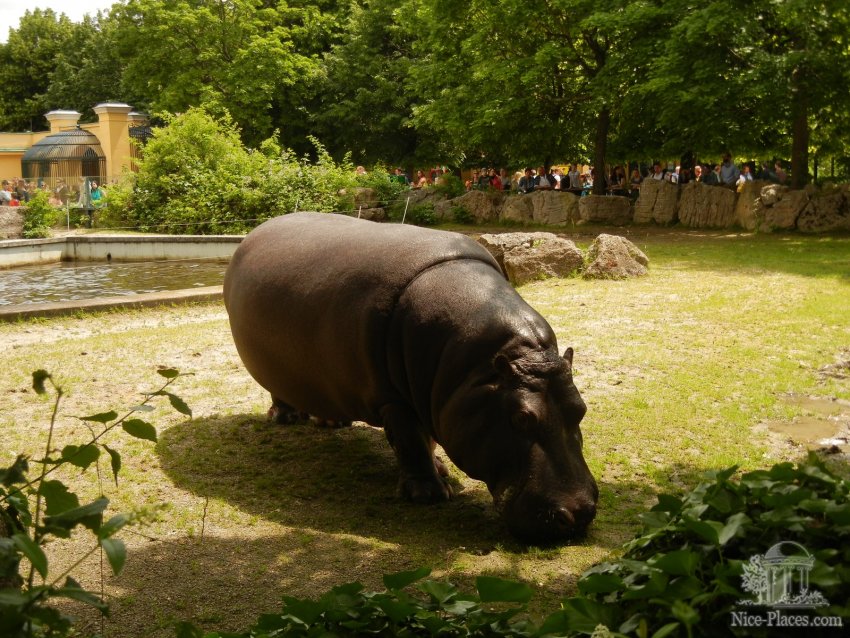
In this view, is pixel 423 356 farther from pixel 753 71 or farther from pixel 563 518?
pixel 753 71

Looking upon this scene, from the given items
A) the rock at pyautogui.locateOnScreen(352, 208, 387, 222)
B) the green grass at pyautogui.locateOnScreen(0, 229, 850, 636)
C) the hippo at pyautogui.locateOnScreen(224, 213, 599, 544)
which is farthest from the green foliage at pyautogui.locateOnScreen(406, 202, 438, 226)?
the hippo at pyautogui.locateOnScreen(224, 213, 599, 544)

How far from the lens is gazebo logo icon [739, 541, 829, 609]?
2271mm

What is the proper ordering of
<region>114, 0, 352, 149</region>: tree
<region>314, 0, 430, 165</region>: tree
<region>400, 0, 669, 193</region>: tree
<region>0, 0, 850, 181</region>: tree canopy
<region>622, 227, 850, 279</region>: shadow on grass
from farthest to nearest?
<region>114, 0, 352, 149</region>: tree, <region>314, 0, 430, 165</region>: tree, <region>400, 0, 669, 193</region>: tree, <region>0, 0, 850, 181</region>: tree canopy, <region>622, 227, 850, 279</region>: shadow on grass

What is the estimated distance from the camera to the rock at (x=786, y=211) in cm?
2014

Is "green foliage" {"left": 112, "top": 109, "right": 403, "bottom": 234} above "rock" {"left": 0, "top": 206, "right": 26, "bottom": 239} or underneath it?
above

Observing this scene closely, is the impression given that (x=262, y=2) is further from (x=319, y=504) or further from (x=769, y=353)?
(x=319, y=504)

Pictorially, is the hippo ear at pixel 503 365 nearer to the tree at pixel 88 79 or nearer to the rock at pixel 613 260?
the rock at pixel 613 260

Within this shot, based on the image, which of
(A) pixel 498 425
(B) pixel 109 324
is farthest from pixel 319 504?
(B) pixel 109 324

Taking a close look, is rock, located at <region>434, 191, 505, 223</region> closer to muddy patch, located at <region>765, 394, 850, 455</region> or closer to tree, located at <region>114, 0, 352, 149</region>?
tree, located at <region>114, 0, 352, 149</region>

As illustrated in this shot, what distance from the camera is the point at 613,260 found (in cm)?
1380

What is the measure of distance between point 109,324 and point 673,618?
10053 millimetres

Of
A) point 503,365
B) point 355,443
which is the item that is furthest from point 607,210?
point 503,365

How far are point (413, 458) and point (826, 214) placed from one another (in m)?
17.1

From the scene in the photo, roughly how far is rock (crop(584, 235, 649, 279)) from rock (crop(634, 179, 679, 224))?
9.24m
